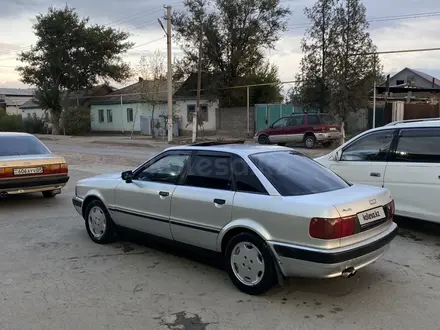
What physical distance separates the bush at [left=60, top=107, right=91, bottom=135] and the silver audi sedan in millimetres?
38349

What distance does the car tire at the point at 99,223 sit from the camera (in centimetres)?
611

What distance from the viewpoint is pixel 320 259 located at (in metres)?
3.99

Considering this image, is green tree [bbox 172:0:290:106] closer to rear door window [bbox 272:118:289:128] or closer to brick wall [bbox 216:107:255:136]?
brick wall [bbox 216:107:255:136]

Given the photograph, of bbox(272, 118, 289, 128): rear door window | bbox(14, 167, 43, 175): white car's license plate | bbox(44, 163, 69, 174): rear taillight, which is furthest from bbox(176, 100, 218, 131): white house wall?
bbox(14, 167, 43, 175): white car's license plate

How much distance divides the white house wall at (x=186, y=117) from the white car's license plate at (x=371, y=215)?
3067 centimetres

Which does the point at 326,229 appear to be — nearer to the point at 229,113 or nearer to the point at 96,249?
the point at 96,249

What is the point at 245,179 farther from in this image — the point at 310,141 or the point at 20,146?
the point at 310,141

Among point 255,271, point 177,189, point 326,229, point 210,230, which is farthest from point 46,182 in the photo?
point 326,229

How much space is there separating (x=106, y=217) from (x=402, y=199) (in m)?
4.02

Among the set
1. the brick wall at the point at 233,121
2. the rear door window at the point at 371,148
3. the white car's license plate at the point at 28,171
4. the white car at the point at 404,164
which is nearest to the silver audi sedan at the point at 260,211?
the white car at the point at 404,164

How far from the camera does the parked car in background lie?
8.49 meters

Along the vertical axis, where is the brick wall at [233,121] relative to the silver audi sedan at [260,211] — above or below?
above

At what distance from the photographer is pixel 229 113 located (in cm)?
3378

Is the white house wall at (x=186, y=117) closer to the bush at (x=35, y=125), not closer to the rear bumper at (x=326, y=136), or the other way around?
the rear bumper at (x=326, y=136)
